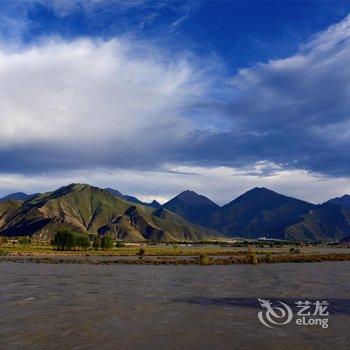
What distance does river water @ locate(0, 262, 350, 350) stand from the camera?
29.5 meters

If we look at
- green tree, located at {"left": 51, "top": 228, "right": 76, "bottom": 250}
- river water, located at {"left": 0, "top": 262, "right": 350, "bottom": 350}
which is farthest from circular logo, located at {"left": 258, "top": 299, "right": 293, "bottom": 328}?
green tree, located at {"left": 51, "top": 228, "right": 76, "bottom": 250}

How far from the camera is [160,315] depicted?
39.2 metres

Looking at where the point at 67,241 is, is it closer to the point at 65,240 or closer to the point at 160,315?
the point at 65,240

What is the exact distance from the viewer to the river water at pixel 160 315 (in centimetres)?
2952

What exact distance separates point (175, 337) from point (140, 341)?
2.55 meters

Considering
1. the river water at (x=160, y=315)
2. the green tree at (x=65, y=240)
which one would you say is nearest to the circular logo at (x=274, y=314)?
the river water at (x=160, y=315)

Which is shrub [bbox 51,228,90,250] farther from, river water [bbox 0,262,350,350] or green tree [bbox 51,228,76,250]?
river water [bbox 0,262,350,350]

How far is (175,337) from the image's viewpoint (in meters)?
30.9

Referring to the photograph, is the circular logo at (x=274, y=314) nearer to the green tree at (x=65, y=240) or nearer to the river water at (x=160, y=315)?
the river water at (x=160, y=315)

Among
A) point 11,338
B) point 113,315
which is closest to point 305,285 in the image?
point 113,315
